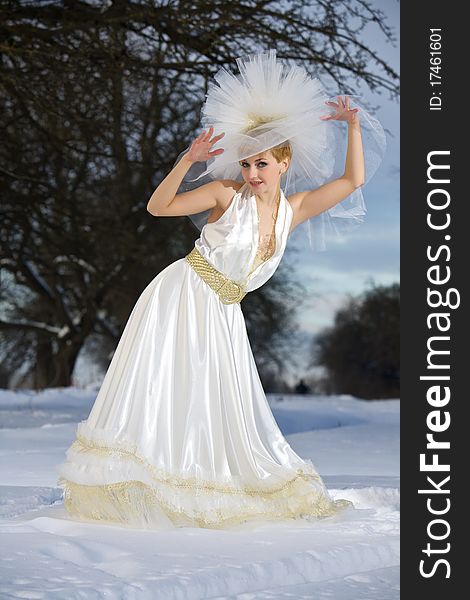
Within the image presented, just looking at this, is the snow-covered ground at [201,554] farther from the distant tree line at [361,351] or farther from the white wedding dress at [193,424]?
the distant tree line at [361,351]

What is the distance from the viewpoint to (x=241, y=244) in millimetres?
3908

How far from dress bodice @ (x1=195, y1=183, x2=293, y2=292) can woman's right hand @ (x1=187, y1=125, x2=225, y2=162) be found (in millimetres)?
263

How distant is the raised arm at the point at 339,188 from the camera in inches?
159

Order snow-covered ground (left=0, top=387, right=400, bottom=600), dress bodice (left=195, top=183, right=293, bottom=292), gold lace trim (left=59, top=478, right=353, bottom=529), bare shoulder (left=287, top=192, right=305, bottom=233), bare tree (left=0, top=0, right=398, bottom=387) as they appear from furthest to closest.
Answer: bare tree (left=0, top=0, right=398, bottom=387) → bare shoulder (left=287, top=192, right=305, bottom=233) → dress bodice (left=195, top=183, right=293, bottom=292) → gold lace trim (left=59, top=478, right=353, bottom=529) → snow-covered ground (left=0, top=387, right=400, bottom=600)

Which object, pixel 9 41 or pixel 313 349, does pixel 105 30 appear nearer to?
pixel 9 41

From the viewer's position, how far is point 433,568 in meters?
3.29

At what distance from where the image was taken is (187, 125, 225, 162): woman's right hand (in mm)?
3766

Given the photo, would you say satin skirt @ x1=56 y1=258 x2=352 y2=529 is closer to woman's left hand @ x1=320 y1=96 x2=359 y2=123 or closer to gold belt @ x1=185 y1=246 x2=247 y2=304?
gold belt @ x1=185 y1=246 x2=247 y2=304

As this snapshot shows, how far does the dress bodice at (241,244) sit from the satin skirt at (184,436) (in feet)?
0.38

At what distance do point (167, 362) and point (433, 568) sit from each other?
1267 millimetres

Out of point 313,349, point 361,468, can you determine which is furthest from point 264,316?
point 361,468

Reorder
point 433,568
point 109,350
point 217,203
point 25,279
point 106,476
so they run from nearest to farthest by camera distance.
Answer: point 433,568 → point 106,476 → point 217,203 → point 25,279 → point 109,350

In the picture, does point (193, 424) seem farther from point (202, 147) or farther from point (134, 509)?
point (202, 147)

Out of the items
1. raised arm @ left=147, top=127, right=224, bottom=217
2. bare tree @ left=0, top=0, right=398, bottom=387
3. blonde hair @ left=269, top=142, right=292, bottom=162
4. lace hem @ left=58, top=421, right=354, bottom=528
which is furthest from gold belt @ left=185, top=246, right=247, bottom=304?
bare tree @ left=0, top=0, right=398, bottom=387
